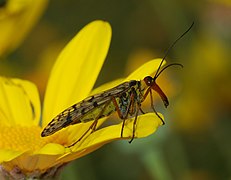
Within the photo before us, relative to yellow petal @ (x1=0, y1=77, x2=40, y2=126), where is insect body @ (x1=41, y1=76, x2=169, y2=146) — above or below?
below

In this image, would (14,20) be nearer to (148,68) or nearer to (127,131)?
(148,68)

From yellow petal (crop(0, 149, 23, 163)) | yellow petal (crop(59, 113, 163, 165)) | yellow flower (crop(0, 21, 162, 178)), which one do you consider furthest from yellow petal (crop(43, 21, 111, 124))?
yellow petal (crop(0, 149, 23, 163))

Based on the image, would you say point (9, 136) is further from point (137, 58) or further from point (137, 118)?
point (137, 58)

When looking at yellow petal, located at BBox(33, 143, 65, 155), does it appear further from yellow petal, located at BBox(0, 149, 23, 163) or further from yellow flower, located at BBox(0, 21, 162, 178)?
yellow flower, located at BBox(0, 21, 162, 178)

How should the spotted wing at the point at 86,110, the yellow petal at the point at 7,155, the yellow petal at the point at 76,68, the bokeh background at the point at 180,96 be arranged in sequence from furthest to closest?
the bokeh background at the point at 180,96
the yellow petal at the point at 76,68
the spotted wing at the point at 86,110
the yellow petal at the point at 7,155

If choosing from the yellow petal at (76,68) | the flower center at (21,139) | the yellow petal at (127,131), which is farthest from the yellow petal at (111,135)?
the yellow petal at (76,68)

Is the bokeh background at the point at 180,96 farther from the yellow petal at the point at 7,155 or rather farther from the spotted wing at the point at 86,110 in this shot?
the yellow petal at the point at 7,155
